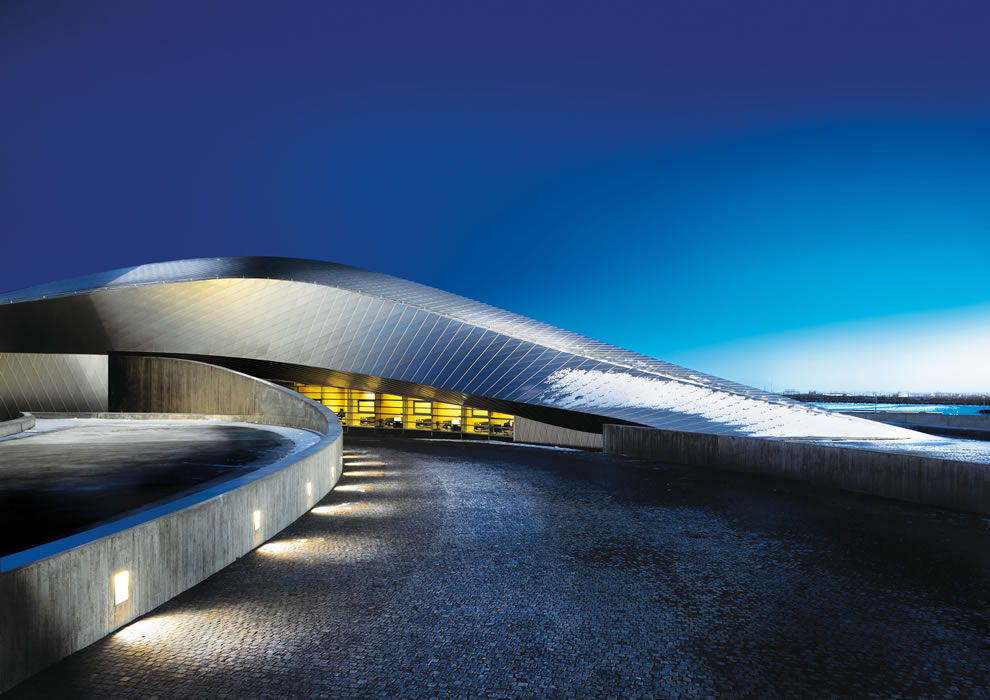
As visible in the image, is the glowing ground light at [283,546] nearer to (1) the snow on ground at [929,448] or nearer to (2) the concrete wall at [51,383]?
(1) the snow on ground at [929,448]

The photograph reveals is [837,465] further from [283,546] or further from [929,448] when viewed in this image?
[283,546]

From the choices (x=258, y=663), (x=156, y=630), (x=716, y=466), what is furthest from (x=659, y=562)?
(x=716, y=466)

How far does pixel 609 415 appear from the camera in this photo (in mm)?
22609

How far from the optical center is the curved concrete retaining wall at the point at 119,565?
357cm

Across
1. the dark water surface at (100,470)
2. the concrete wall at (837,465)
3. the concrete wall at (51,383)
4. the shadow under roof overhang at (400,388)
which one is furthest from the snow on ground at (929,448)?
the concrete wall at (51,383)

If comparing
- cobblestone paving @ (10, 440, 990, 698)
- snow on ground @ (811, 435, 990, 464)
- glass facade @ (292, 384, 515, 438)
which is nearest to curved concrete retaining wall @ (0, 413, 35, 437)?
cobblestone paving @ (10, 440, 990, 698)

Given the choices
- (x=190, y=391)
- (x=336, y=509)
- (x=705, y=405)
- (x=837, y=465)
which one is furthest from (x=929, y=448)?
(x=190, y=391)

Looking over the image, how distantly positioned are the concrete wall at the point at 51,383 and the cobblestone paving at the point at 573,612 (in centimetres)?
2097

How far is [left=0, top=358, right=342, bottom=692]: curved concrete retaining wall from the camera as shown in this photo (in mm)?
3568

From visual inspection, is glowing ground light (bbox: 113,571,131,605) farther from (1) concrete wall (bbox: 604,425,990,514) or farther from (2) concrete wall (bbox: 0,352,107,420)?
(2) concrete wall (bbox: 0,352,107,420)

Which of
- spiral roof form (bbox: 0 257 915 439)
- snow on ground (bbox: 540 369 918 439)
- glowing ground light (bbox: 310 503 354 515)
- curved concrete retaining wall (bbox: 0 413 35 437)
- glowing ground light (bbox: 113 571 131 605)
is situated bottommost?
glowing ground light (bbox: 310 503 354 515)

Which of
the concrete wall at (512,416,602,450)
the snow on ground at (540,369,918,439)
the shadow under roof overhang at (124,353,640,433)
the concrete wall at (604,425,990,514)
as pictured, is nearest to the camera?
the concrete wall at (604,425,990,514)

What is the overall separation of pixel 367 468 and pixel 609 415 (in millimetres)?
10774

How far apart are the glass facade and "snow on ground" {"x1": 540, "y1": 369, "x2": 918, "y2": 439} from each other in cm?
746
